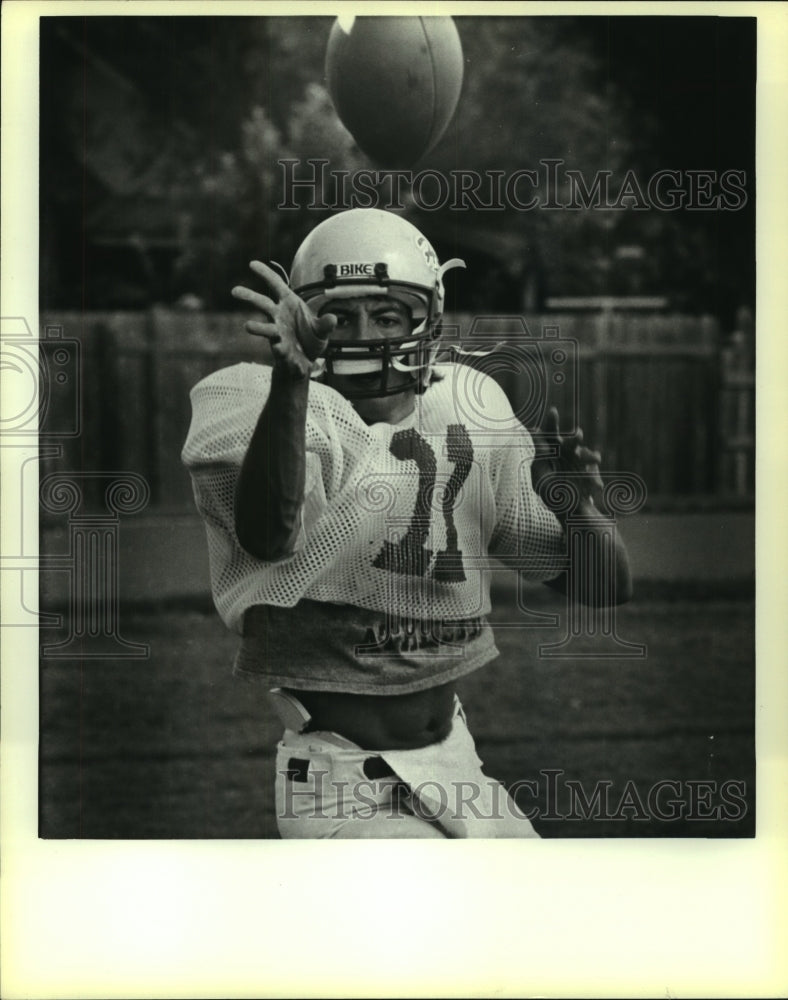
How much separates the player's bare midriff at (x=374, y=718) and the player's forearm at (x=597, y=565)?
20.9 inches

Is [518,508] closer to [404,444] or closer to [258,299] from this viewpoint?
[404,444]

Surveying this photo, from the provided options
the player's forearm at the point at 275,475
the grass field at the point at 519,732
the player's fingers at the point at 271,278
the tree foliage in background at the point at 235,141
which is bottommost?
the grass field at the point at 519,732

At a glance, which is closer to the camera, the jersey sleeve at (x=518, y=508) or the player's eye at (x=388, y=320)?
the player's eye at (x=388, y=320)

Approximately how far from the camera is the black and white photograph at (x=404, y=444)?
3.96 metres

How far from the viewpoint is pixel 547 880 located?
407 centimetres

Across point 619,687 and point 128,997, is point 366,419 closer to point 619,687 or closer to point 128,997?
point 619,687

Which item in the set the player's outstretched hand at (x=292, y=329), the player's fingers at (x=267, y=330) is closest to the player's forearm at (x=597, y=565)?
the player's outstretched hand at (x=292, y=329)

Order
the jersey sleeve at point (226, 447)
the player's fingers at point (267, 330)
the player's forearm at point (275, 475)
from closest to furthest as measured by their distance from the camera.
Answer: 1. the player's fingers at point (267, 330)
2. the player's forearm at point (275, 475)
3. the jersey sleeve at point (226, 447)

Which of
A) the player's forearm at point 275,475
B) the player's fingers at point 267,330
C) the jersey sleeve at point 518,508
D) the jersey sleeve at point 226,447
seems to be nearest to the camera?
the player's fingers at point 267,330

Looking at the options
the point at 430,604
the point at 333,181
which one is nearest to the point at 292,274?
the point at 333,181

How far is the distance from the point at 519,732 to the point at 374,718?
1.48 ft

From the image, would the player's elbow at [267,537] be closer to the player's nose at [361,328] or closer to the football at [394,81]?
the player's nose at [361,328]

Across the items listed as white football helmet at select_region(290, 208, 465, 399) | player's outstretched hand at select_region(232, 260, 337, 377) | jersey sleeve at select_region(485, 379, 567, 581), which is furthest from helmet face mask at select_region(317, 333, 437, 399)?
jersey sleeve at select_region(485, 379, 567, 581)

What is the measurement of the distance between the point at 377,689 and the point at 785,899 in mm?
1340
